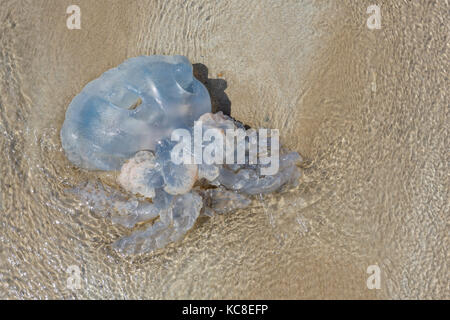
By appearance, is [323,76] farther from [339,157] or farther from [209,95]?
[209,95]

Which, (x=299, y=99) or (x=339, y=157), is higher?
(x=299, y=99)

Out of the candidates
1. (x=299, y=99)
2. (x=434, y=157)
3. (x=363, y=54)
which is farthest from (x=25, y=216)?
(x=434, y=157)

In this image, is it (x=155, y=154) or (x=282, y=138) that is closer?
(x=155, y=154)

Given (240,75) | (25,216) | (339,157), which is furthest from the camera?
(240,75)

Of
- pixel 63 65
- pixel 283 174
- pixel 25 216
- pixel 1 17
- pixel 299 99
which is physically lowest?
pixel 25 216
